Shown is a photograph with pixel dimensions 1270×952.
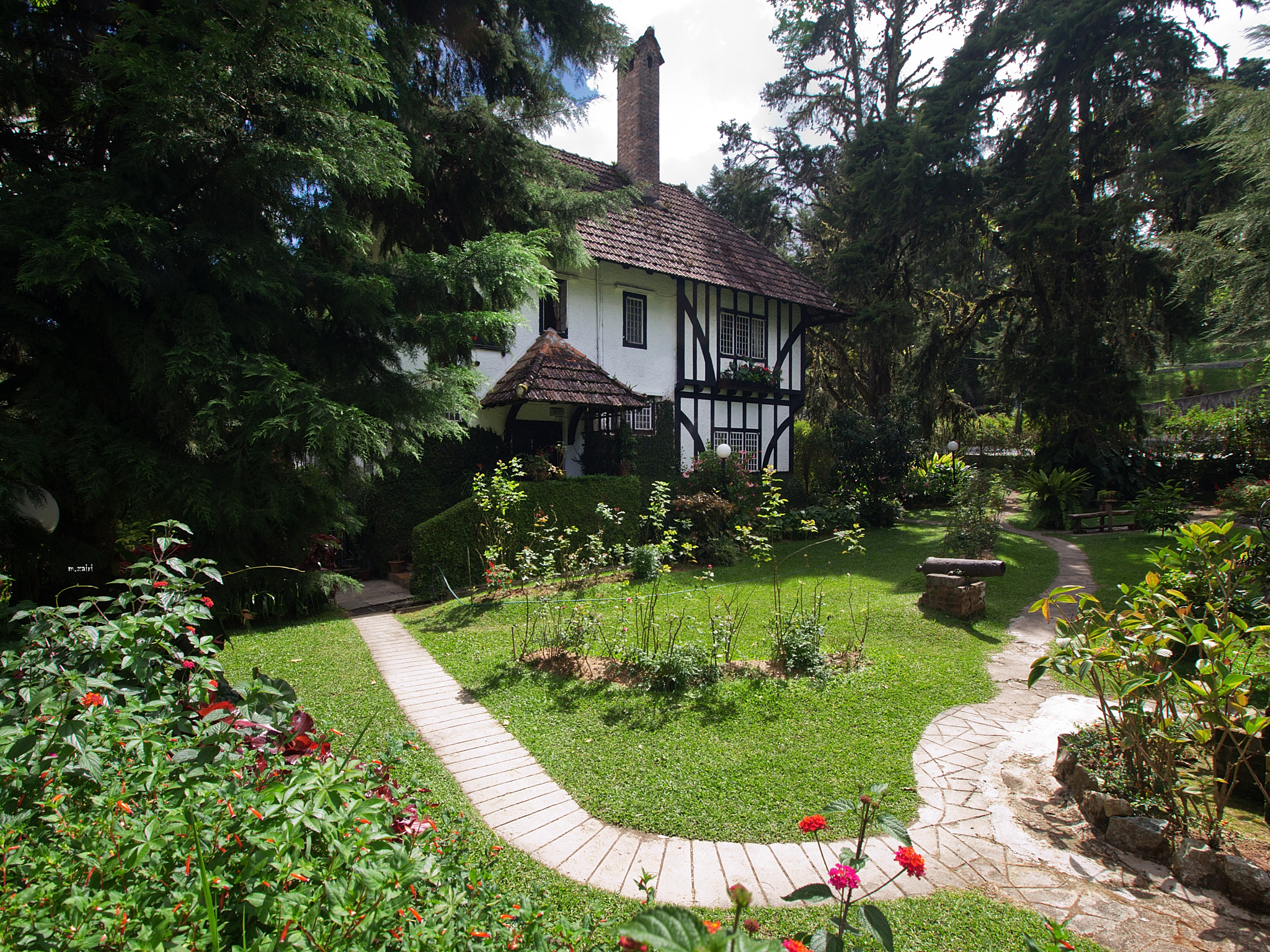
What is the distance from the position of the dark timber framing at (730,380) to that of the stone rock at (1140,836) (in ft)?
39.5

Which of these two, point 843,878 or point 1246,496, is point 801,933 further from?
point 1246,496

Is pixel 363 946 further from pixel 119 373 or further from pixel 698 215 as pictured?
pixel 698 215

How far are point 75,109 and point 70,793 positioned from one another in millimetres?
4826

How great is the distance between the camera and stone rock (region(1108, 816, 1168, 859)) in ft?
10.6

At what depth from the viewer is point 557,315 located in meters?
13.5

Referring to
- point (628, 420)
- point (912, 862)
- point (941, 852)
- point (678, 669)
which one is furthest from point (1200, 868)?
point (628, 420)

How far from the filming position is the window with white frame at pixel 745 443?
53.3 feet

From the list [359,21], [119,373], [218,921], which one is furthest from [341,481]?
[218,921]

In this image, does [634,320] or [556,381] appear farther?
[634,320]

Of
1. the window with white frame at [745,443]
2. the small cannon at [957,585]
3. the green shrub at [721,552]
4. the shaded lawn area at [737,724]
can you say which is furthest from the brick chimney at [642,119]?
the shaded lawn area at [737,724]

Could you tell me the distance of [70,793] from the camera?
190 centimetres

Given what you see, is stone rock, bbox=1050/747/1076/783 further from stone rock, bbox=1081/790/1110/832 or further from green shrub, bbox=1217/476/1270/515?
green shrub, bbox=1217/476/1270/515

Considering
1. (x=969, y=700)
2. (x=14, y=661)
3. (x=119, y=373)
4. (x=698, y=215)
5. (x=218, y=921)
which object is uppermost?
(x=698, y=215)

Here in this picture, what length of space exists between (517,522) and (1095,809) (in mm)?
8282
